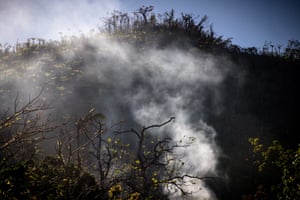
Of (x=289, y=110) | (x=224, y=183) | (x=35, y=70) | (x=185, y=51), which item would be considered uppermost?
(x=185, y=51)

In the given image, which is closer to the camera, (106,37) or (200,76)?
(200,76)

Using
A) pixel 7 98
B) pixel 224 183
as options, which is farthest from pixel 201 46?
pixel 7 98

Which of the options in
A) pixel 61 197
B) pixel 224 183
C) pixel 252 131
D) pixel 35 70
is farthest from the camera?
pixel 35 70

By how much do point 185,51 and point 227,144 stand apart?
974 centimetres

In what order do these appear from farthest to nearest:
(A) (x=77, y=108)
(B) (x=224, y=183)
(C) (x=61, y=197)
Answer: (A) (x=77, y=108)
(B) (x=224, y=183)
(C) (x=61, y=197)

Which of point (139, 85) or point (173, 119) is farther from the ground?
point (139, 85)

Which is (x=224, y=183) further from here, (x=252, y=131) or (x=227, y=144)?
(x=252, y=131)

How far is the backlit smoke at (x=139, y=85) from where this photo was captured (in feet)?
56.3

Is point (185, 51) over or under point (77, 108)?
over

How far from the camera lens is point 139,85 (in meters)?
20.1

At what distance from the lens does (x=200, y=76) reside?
2175 cm

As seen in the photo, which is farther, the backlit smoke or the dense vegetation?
the backlit smoke

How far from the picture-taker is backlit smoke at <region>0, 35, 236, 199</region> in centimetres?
1716

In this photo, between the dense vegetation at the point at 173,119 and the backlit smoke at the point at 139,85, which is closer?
the dense vegetation at the point at 173,119
